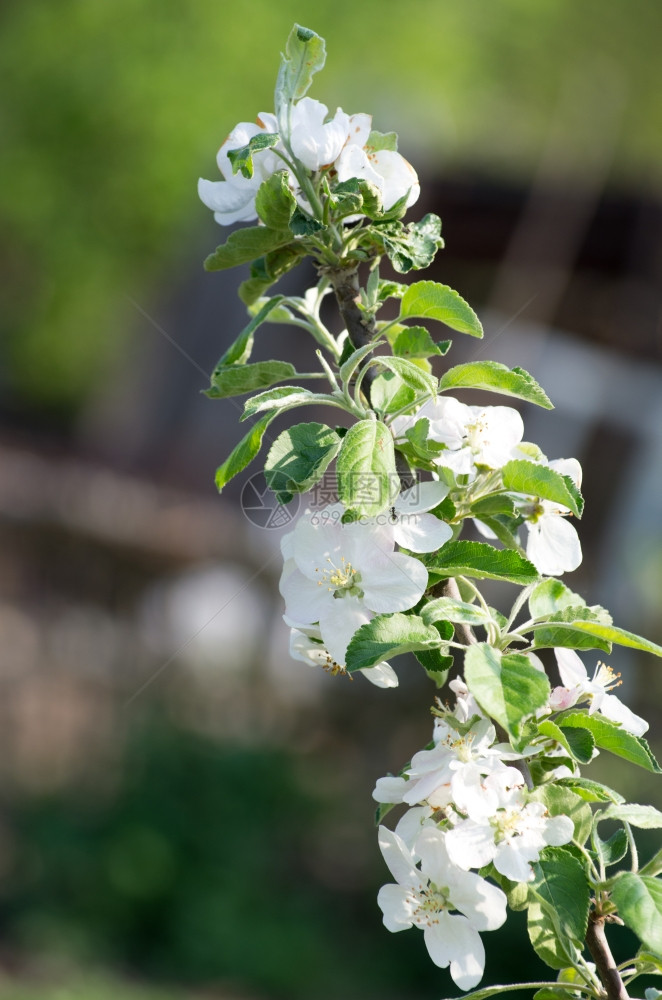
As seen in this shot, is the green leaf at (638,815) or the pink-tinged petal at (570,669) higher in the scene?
the pink-tinged petal at (570,669)

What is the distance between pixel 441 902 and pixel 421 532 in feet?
1.03

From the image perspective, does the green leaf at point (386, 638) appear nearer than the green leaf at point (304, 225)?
Yes

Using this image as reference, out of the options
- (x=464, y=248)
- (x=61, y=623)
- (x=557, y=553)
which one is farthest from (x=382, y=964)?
(x=464, y=248)

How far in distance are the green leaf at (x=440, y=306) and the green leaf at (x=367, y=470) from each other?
162 millimetres

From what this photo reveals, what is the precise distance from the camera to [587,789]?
77 cm

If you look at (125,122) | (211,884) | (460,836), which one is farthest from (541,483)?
(125,122)

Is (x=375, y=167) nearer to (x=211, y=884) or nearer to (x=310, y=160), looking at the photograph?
(x=310, y=160)

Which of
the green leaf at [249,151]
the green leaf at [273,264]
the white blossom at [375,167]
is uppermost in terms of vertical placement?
the white blossom at [375,167]

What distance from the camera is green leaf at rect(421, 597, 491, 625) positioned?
2.42 ft

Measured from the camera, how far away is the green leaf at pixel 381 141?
974mm

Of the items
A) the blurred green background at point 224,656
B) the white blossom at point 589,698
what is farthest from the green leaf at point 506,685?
the blurred green background at point 224,656

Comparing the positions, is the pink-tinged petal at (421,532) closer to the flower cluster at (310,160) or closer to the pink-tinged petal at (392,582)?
the pink-tinged petal at (392,582)

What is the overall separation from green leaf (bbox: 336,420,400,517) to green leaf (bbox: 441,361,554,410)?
0.33ft

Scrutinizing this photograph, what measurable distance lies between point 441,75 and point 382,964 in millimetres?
13632
